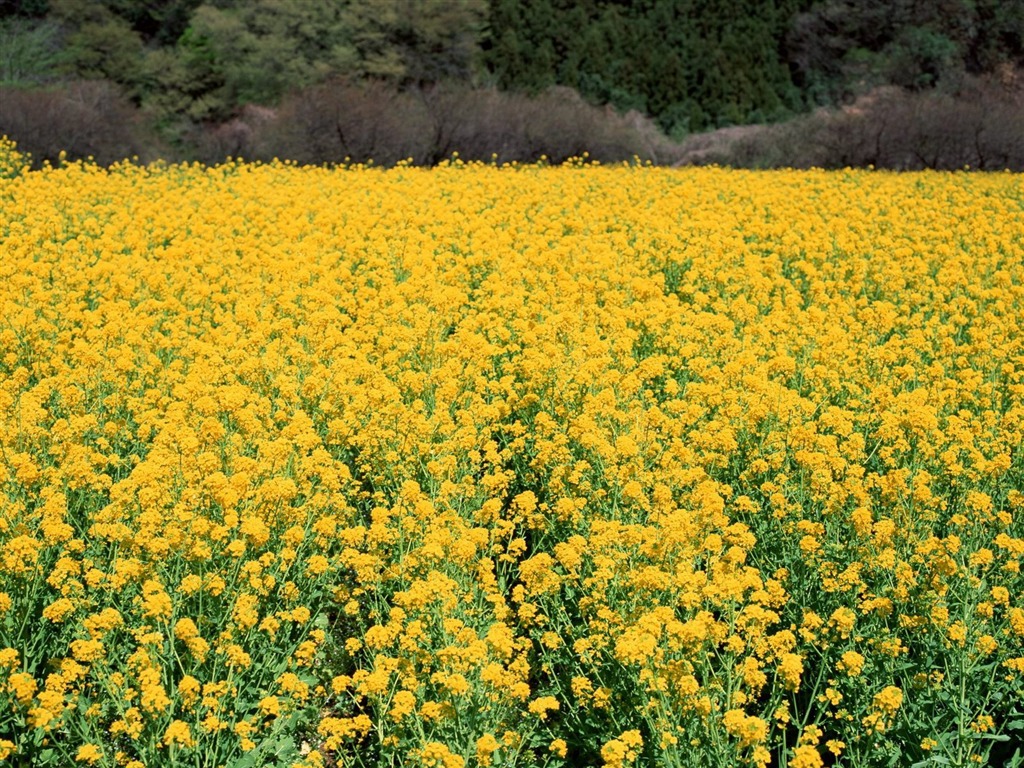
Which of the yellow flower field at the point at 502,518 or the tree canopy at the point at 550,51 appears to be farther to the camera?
the tree canopy at the point at 550,51

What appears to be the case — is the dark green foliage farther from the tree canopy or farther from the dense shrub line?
the dense shrub line

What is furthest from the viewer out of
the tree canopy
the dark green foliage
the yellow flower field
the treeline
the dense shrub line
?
the dark green foliage

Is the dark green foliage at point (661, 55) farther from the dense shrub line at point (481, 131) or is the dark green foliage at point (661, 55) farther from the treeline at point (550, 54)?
the dense shrub line at point (481, 131)

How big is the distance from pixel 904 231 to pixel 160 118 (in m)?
31.1

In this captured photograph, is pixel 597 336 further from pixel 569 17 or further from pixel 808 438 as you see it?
pixel 569 17

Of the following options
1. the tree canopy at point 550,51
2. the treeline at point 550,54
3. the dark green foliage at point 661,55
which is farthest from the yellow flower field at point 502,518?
the dark green foliage at point 661,55

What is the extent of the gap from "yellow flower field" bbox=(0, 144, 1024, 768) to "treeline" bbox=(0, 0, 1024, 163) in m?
22.7

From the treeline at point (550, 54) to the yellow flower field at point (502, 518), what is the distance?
22.7m

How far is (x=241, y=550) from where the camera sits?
4535mm

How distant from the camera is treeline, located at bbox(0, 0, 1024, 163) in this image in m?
35.0

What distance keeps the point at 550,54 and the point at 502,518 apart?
35.5 meters

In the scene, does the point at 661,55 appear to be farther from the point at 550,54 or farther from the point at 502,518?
the point at 502,518

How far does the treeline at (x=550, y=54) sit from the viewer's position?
3503 centimetres

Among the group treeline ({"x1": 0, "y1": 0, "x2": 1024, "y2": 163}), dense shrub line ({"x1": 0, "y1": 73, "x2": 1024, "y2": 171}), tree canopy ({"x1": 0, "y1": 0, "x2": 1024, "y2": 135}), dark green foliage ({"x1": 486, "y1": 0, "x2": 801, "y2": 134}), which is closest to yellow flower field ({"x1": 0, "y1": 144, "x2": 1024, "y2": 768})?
dense shrub line ({"x1": 0, "y1": 73, "x2": 1024, "y2": 171})
